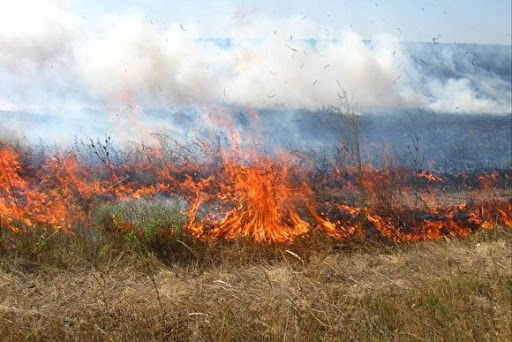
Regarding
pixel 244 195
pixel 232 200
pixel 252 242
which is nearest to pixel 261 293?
pixel 252 242

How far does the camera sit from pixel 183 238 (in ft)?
24.3

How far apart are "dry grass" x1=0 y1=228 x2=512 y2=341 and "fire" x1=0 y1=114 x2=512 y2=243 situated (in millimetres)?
589

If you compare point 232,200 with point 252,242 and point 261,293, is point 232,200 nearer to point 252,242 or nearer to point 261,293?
point 252,242

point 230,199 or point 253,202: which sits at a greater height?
point 253,202

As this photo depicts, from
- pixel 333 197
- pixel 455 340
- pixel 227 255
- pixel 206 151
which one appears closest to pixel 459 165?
pixel 333 197

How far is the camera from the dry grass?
4652 mm

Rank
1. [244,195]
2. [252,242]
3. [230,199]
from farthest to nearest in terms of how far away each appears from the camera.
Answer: [230,199] < [244,195] < [252,242]

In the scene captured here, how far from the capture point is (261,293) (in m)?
5.60

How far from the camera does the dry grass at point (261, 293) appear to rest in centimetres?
465

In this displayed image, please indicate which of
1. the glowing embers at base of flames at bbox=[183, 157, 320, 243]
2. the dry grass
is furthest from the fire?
the dry grass

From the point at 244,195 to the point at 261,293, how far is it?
2.91m

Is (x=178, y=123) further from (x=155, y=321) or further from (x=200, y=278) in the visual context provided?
(x=155, y=321)

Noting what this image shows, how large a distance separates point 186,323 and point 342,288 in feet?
6.34

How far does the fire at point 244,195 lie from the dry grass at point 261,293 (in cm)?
59
